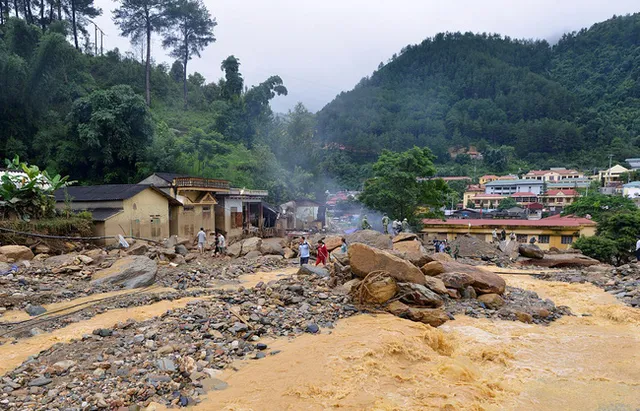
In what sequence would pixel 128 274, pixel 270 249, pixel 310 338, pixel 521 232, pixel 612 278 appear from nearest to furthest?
pixel 310 338, pixel 128 274, pixel 612 278, pixel 270 249, pixel 521 232

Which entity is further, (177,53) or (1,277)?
(177,53)

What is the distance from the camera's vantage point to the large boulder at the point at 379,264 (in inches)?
451

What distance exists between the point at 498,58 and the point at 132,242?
14094 centimetres

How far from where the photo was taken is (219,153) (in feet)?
111

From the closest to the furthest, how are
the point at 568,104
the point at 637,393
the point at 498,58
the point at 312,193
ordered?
the point at 637,393, the point at 312,193, the point at 568,104, the point at 498,58

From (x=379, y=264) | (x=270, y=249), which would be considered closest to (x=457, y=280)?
(x=379, y=264)

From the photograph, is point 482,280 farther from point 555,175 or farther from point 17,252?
point 555,175

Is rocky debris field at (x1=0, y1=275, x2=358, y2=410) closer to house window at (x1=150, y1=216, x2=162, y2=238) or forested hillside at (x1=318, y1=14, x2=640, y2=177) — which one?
house window at (x1=150, y1=216, x2=162, y2=238)

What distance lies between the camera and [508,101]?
348 feet

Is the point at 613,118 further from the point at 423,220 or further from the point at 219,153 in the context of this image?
the point at 219,153

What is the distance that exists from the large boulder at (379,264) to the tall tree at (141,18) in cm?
3984

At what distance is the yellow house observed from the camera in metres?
28.1

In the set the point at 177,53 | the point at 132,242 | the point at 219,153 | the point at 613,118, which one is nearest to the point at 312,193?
the point at 219,153

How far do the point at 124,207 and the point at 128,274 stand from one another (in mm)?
8122
